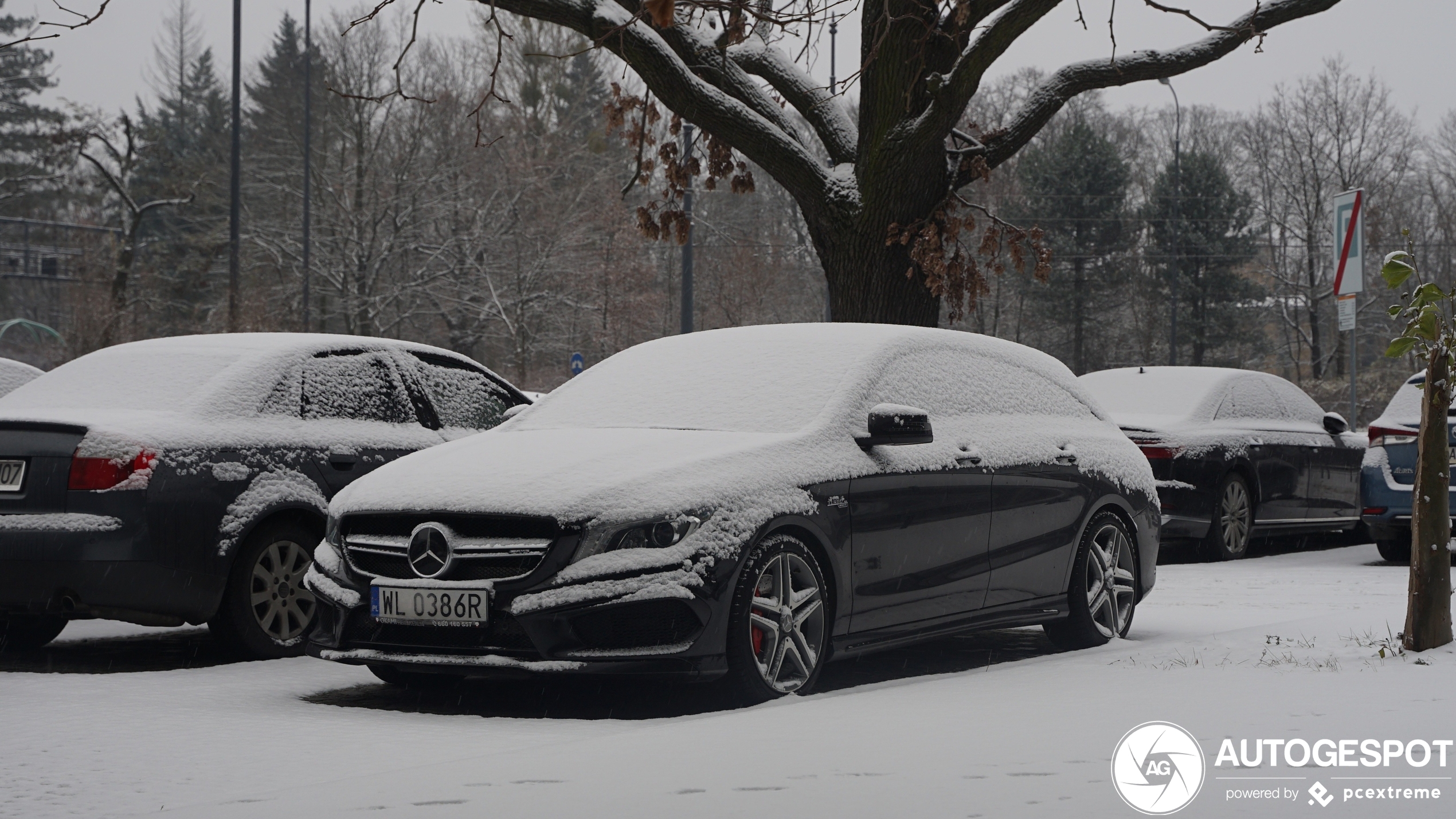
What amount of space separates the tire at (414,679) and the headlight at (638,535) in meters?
1.27

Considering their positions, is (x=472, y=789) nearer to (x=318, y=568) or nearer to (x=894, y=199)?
(x=318, y=568)

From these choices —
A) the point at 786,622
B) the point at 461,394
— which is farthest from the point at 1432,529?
the point at 461,394

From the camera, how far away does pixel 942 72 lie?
13.1 metres

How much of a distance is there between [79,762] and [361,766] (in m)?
0.92

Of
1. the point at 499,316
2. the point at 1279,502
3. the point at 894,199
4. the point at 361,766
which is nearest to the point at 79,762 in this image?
the point at 361,766

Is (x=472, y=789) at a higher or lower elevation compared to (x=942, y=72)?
lower

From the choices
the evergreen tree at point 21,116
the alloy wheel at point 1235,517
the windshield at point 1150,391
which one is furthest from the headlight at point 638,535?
the evergreen tree at point 21,116

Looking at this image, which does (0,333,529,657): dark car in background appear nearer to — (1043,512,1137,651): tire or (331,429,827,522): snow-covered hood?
(331,429,827,522): snow-covered hood

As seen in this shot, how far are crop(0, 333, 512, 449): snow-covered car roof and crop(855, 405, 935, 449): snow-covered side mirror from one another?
2865mm

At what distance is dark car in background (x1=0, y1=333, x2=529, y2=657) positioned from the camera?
280 inches

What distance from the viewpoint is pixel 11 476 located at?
724cm

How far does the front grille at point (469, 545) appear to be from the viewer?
579cm

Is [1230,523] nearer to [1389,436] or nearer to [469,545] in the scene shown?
[1389,436]

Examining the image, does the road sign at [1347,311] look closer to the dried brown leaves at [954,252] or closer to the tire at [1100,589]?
the dried brown leaves at [954,252]
